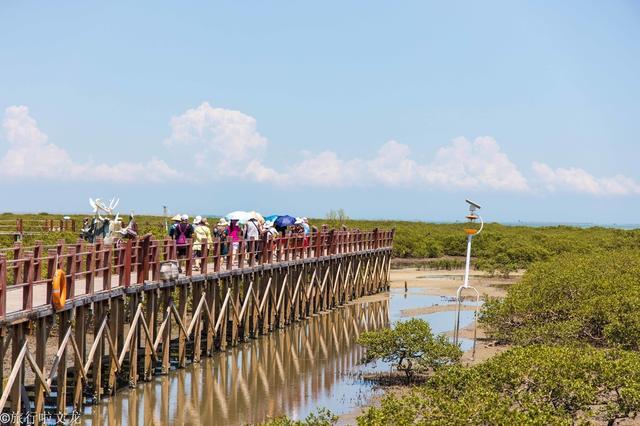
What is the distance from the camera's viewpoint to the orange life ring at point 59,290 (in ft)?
49.2

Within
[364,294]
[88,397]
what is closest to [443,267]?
[364,294]

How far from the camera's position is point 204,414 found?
1778 cm

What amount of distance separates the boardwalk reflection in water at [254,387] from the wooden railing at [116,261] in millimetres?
2252

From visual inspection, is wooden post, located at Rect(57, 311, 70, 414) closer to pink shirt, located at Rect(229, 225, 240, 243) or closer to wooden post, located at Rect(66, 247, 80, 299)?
wooden post, located at Rect(66, 247, 80, 299)

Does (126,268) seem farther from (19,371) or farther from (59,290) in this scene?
(19,371)

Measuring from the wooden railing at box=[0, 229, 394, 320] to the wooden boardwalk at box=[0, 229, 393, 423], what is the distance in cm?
3

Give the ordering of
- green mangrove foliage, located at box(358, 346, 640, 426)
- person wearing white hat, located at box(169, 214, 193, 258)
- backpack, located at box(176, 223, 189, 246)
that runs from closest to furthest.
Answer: green mangrove foliage, located at box(358, 346, 640, 426)
backpack, located at box(176, 223, 189, 246)
person wearing white hat, located at box(169, 214, 193, 258)

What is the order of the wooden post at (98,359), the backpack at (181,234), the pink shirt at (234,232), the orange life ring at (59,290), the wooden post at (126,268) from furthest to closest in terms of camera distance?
1. the pink shirt at (234,232)
2. the backpack at (181,234)
3. the wooden post at (126,268)
4. the wooden post at (98,359)
5. the orange life ring at (59,290)

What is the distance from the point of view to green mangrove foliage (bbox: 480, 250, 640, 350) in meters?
21.2

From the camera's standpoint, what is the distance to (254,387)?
20.4 m

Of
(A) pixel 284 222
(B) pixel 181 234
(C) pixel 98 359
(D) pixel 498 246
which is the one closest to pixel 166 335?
(B) pixel 181 234

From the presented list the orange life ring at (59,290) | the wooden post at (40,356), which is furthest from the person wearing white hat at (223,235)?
the wooden post at (40,356)

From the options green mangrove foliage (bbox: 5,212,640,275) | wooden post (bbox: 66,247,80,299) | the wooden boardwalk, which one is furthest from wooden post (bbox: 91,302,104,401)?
green mangrove foliage (bbox: 5,212,640,275)

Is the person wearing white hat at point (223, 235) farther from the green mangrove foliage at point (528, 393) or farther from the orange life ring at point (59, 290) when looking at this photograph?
the green mangrove foliage at point (528, 393)
